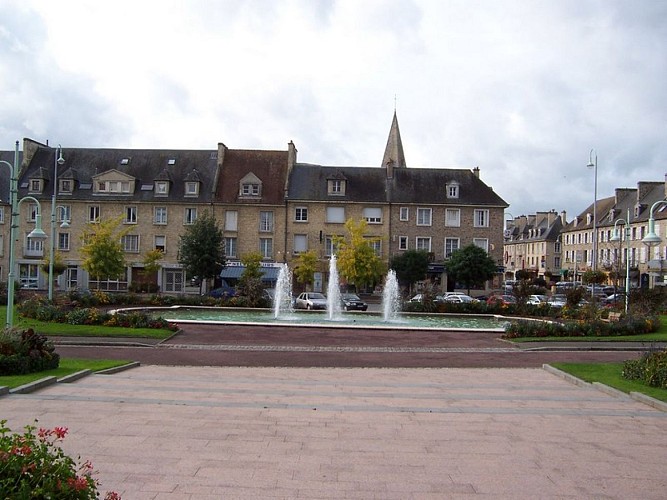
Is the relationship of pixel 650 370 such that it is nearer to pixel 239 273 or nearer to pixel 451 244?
pixel 239 273

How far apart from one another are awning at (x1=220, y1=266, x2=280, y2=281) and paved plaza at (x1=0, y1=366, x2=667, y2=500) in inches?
1492

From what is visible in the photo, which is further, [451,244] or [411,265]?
[451,244]

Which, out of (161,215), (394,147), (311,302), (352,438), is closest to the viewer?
(352,438)

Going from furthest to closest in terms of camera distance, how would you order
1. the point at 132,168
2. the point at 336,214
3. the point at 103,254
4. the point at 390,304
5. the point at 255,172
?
the point at 132,168
the point at 255,172
the point at 336,214
the point at 103,254
the point at 390,304

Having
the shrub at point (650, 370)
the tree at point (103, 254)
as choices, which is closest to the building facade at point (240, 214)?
the tree at point (103, 254)

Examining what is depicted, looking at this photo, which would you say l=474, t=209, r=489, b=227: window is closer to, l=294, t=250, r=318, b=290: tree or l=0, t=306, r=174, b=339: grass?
l=294, t=250, r=318, b=290: tree

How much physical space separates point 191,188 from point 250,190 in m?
5.03

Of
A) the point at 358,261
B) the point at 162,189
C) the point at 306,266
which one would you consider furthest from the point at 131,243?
the point at 358,261

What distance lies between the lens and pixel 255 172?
2142 inches

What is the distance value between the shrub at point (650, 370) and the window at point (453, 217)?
130 ft

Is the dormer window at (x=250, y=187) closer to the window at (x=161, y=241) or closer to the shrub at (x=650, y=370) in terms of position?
the window at (x=161, y=241)

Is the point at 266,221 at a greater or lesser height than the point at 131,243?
greater

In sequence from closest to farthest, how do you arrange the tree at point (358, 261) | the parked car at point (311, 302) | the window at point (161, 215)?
the parked car at point (311, 302) → the tree at point (358, 261) → the window at point (161, 215)

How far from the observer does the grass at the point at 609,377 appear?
11.8 meters
